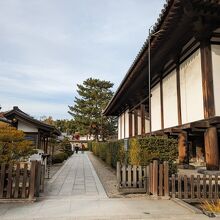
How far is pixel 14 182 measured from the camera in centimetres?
775

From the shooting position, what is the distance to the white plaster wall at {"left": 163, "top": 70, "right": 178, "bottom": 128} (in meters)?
12.2

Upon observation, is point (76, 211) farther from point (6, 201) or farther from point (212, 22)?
point (212, 22)

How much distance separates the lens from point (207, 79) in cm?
921

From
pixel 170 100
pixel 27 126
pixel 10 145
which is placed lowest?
pixel 10 145

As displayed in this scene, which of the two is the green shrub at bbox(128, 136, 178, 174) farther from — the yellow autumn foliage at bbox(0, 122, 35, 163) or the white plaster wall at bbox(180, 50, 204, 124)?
the yellow autumn foliage at bbox(0, 122, 35, 163)

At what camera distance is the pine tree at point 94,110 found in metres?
53.3

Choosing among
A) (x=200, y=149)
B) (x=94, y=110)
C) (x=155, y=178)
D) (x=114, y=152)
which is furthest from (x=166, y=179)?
(x=94, y=110)

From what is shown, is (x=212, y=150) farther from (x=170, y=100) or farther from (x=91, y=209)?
(x=91, y=209)

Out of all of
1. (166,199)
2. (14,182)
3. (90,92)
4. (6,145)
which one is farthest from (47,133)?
(90,92)

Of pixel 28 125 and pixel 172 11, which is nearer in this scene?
pixel 172 11

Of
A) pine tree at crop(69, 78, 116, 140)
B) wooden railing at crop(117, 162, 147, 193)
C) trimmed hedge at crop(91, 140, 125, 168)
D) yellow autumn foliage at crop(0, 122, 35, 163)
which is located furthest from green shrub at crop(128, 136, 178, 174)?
pine tree at crop(69, 78, 116, 140)

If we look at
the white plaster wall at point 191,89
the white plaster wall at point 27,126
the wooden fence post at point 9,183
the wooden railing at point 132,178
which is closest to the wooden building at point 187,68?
the white plaster wall at point 191,89

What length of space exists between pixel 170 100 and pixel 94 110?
134 ft

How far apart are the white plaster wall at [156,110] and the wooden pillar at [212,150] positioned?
501 cm
